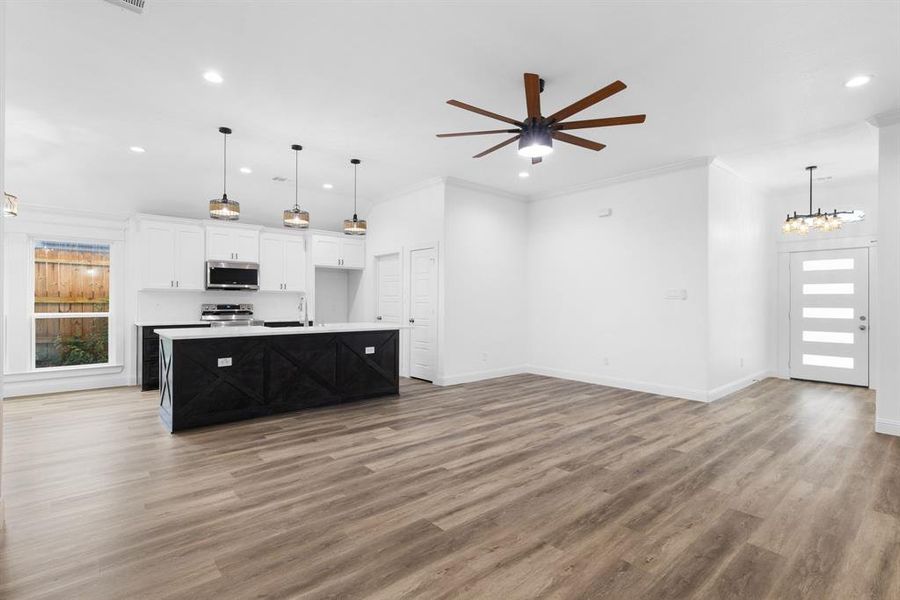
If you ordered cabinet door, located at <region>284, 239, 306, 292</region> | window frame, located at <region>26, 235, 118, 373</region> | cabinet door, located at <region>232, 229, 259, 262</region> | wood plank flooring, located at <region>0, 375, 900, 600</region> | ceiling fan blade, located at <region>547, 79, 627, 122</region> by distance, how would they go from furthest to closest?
cabinet door, located at <region>284, 239, 306, 292</region> → cabinet door, located at <region>232, 229, 259, 262</region> → window frame, located at <region>26, 235, 118, 373</region> → ceiling fan blade, located at <region>547, 79, 627, 122</region> → wood plank flooring, located at <region>0, 375, 900, 600</region>

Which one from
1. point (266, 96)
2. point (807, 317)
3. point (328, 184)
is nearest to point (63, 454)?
point (266, 96)

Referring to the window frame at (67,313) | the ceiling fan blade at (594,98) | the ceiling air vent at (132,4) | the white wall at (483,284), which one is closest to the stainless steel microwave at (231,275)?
the window frame at (67,313)

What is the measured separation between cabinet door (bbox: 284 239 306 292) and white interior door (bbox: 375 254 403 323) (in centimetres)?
139

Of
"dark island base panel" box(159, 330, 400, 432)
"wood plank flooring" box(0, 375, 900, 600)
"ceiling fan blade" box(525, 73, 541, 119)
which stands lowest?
"wood plank flooring" box(0, 375, 900, 600)

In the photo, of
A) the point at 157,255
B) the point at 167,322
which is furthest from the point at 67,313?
the point at 157,255

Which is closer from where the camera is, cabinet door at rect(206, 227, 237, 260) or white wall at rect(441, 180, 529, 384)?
white wall at rect(441, 180, 529, 384)

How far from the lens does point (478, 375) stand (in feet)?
22.7

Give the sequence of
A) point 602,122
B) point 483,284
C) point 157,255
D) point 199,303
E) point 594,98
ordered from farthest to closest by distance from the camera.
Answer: point 199,303 → point 483,284 → point 157,255 → point 602,122 → point 594,98

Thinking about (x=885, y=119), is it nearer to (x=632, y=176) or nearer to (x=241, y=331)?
(x=632, y=176)

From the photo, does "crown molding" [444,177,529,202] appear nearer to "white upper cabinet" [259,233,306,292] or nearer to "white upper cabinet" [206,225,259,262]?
"white upper cabinet" [259,233,306,292]

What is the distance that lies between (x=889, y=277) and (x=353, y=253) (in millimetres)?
7487

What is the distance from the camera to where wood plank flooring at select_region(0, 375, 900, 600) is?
6.71ft

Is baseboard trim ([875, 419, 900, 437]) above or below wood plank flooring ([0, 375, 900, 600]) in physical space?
above

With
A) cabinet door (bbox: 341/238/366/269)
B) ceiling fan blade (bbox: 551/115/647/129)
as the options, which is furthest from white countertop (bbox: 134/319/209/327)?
ceiling fan blade (bbox: 551/115/647/129)
